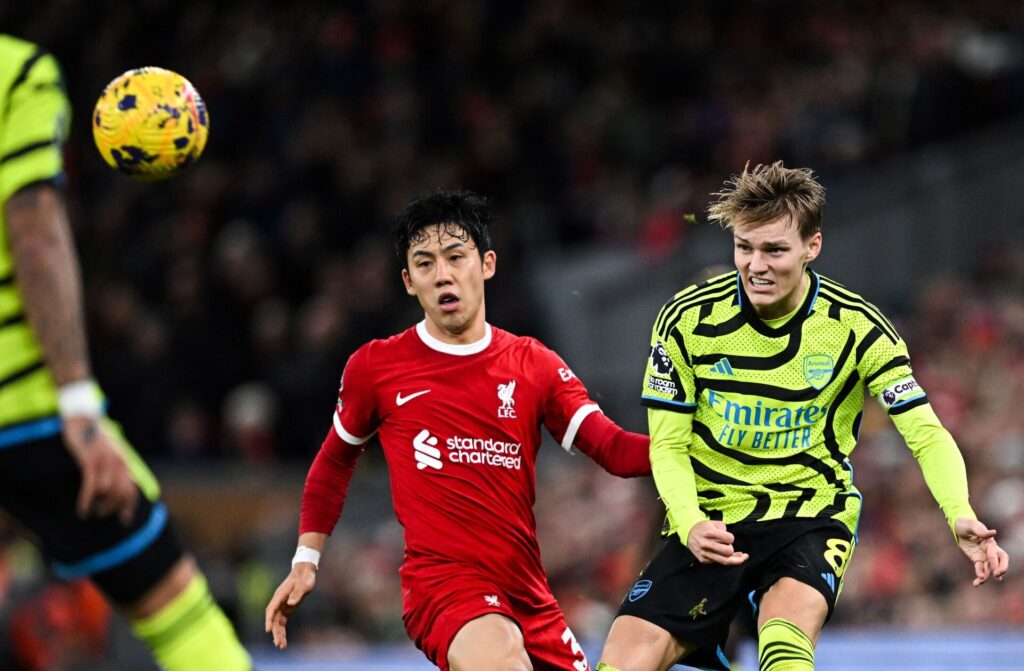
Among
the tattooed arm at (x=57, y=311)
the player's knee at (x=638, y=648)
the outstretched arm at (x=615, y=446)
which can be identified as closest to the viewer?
the tattooed arm at (x=57, y=311)

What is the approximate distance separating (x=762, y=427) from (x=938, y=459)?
54 cm

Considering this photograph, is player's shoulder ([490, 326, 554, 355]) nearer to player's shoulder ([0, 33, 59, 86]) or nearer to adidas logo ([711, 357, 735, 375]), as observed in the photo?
adidas logo ([711, 357, 735, 375])

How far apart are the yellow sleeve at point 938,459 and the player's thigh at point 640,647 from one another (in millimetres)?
934

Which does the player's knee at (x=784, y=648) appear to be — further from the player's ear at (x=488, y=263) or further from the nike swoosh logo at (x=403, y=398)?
the player's ear at (x=488, y=263)

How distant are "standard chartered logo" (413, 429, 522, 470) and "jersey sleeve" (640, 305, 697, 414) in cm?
47

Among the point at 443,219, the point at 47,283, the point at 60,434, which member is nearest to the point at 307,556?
the point at 443,219

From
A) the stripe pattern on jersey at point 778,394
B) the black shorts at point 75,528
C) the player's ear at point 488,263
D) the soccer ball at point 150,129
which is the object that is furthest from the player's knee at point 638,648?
the soccer ball at point 150,129

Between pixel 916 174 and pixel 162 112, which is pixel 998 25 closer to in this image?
pixel 916 174

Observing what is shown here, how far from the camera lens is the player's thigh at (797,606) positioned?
16.4 ft

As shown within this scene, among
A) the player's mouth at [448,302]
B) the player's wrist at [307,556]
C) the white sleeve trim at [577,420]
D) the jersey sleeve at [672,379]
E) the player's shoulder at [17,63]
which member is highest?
the player's shoulder at [17,63]

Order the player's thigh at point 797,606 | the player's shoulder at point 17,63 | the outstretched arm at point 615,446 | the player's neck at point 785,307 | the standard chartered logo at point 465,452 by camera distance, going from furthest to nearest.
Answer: the outstretched arm at point 615,446 → the standard chartered logo at point 465,452 → the player's neck at point 785,307 → the player's thigh at point 797,606 → the player's shoulder at point 17,63

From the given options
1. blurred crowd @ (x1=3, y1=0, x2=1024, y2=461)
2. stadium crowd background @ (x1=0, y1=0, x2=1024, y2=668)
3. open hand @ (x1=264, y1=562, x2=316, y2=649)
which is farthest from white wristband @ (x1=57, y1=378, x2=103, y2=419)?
blurred crowd @ (x1=3, y1=0, x2=1024, y2=461)

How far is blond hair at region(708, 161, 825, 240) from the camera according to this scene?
519 centimetres

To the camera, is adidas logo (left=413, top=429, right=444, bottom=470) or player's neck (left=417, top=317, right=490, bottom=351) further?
player's neck (left=417, top=317, right=490, bottom=351)
